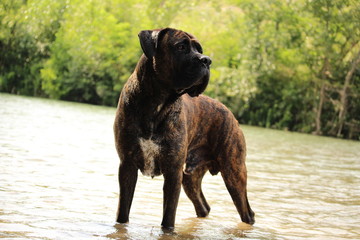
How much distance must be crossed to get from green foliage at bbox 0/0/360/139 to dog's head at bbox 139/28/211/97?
1241 inches

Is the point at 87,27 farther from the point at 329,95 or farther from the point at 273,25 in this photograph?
the point at 329,95

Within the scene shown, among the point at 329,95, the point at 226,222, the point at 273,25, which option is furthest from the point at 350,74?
the point at 226,222

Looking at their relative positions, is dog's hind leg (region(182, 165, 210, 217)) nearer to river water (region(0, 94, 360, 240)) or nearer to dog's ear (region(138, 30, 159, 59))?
river water (region(0, 94, 360, 240))

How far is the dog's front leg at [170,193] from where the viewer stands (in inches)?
187

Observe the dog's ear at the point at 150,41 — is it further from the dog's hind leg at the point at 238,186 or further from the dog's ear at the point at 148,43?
the dog's hind leg at the point at 238,186

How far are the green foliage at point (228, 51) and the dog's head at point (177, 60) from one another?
31521 millimetres

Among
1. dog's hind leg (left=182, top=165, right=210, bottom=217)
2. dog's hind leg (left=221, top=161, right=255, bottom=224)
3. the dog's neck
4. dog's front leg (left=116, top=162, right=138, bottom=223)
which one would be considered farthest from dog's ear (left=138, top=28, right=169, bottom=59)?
dog's hind leg (left=182, top=165, right=210, bottom=217)

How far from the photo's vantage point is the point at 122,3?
54.4m

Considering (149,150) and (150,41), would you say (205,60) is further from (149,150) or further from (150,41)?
(149,150)

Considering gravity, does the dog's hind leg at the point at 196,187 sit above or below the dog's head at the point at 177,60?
below

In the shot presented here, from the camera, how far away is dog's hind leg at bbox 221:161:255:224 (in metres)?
5.73

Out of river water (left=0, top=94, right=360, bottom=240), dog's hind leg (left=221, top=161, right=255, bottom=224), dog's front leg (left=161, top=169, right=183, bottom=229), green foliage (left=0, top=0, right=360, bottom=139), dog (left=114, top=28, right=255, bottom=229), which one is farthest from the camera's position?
green foliage (left=0, top=0, right=360, bottom=139)

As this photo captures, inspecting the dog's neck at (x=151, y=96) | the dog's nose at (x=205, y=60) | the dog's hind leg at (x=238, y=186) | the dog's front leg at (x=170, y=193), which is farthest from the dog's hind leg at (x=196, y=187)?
the dog's nose at (x=205, y=60)

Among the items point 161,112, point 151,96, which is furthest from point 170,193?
point 151,96
